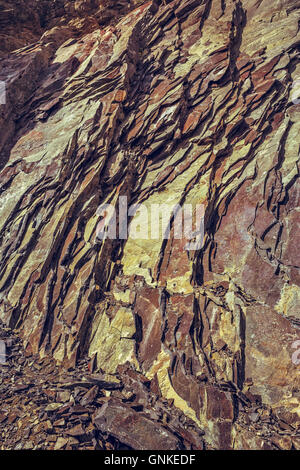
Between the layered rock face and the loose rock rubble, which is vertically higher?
the layered rock face

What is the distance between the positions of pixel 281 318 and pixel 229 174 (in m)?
5.88

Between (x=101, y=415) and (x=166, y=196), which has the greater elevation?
(x=166, y=196)

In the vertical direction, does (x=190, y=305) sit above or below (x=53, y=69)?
below

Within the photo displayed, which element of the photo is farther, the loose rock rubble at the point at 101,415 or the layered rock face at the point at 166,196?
the layered rock face at the point at 166,196

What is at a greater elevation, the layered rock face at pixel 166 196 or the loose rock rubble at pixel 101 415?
the layered rock face at pixel 166 196

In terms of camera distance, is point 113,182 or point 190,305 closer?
point 190,305

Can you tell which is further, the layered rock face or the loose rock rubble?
the layered rock face

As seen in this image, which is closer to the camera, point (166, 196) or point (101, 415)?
point (101, 415)

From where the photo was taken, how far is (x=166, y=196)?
12852 millimetres

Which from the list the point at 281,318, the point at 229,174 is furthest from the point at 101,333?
the point at 229,174

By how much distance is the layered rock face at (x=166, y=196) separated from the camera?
989 cm

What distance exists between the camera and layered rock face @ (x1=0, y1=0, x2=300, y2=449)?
9.89 meters

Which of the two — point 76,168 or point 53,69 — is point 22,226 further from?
point 53,69

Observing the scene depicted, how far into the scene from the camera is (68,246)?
12016 millimetres
